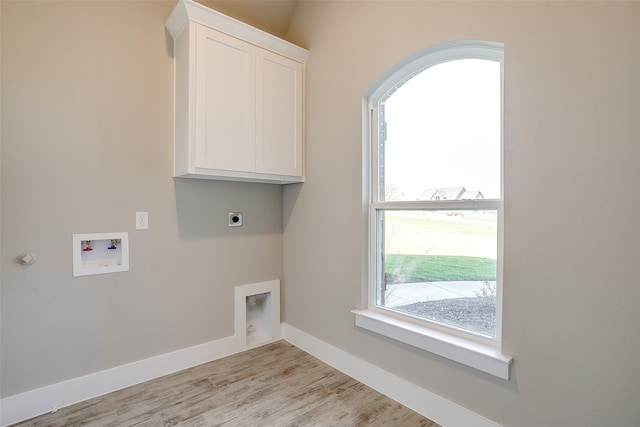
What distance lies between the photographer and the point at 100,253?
2047 mm

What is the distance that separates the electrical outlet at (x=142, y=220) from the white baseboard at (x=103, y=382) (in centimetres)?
94

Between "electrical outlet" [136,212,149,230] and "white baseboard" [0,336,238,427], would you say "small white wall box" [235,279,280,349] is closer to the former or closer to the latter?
"white baseboard" [0,336,238,427]

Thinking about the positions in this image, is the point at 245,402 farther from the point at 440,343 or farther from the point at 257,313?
the point at 440,343

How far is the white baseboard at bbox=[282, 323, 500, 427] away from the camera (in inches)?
65.3

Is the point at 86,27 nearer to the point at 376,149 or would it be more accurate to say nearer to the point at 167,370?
the point at 376,149

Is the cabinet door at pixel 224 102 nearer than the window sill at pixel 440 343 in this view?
No

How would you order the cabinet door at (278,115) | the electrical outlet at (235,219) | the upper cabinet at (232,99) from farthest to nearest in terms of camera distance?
the electrical outlet at (235,219) → the cabinet door at (278,115) → the upper cabinet at (232,99)

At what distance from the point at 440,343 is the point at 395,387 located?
502 millimetres

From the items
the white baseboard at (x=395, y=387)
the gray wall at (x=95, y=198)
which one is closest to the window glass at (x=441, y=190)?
the white baseboard at (x=395, y=387)

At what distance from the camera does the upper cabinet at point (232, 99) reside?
81.3 inches

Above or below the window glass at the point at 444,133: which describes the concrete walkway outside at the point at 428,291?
below

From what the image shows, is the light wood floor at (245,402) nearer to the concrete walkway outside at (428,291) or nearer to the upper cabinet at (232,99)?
the concrete walkway outside at (428,291)

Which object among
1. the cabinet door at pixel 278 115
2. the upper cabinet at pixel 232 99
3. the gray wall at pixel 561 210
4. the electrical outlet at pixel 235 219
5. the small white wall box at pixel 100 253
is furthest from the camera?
the electrical outlet at pixel 235 219

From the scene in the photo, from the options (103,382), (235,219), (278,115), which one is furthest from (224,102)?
(103,382)
